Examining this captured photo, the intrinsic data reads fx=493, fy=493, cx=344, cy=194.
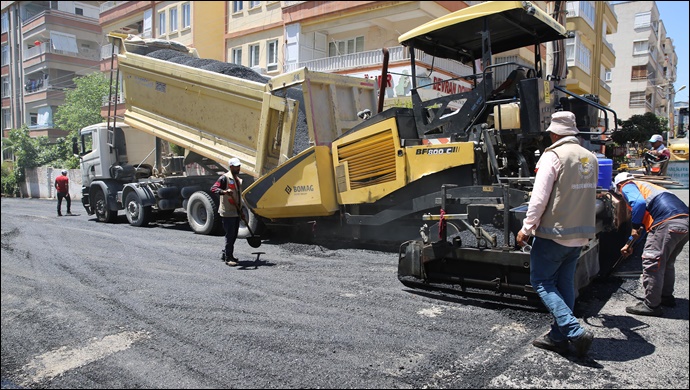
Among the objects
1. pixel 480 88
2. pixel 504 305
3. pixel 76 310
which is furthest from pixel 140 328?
pixel 480 88

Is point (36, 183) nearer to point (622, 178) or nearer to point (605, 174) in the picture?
point (605, 174)

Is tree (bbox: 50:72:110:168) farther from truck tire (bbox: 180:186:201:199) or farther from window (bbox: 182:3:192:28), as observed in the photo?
window (bbox: 182:3:192:28)

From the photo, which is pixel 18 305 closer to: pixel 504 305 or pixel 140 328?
pixel 140 328

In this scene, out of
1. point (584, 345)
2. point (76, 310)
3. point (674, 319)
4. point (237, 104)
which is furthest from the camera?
point (237, 104)

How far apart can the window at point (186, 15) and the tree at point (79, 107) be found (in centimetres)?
613

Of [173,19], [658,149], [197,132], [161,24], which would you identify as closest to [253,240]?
[197,132]

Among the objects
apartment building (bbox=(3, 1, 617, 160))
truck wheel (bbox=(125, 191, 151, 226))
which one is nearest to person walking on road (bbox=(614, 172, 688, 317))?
apartment building (bbox=(3, 1, 617, 160))

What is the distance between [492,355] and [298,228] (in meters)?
4.14

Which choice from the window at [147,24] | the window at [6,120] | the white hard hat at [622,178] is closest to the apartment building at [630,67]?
the white hard hat at [622,178]

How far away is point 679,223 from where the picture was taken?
165 inches

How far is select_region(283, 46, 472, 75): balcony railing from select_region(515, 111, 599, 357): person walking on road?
272 centimetres

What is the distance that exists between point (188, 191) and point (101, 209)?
9.18 feet

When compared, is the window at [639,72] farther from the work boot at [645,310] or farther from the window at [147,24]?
the window at [147,24]

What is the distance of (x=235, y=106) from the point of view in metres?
7.47
